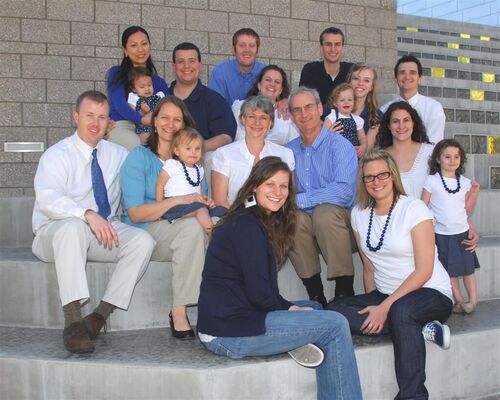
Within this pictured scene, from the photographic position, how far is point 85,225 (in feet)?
10.0

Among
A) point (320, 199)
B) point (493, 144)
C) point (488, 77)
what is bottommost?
point (320, 199)

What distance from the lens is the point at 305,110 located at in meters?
3.63

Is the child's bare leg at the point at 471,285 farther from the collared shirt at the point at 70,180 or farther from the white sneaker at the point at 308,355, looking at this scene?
the collared shirt at the point at 70,180

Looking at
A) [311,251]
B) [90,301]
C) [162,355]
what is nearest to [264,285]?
[162,355]

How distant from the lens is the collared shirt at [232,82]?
4.82 m

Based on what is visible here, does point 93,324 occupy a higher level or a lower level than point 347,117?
lower

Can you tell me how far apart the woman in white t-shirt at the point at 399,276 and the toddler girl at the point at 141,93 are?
5.20 feet

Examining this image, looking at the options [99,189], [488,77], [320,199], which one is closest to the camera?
[99,189]

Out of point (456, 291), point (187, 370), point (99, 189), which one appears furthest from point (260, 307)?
point (456, 291)

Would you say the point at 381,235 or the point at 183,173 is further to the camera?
the point at 183,173

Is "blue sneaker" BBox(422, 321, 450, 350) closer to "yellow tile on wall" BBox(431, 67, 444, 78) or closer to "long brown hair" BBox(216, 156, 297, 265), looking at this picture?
"long brown hair" BBox(216, 156, 297, 265)

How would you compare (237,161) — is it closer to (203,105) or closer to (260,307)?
(203,105)

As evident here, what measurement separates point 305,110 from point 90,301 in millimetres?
1528

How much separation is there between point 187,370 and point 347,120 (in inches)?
87.6
